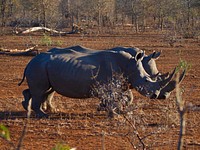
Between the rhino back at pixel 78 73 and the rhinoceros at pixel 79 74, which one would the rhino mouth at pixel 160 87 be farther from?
the rhino back at pixel 78 73

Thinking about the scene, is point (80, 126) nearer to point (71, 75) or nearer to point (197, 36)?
point (71, 75)

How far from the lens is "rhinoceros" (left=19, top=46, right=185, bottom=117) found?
27.9 feet

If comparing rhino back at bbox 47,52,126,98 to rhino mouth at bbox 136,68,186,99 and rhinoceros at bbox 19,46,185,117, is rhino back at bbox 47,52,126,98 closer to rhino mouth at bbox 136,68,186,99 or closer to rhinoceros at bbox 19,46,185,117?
rhinoceros at bbox 19,46,185,117

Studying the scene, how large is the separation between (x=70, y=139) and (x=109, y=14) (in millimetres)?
38583

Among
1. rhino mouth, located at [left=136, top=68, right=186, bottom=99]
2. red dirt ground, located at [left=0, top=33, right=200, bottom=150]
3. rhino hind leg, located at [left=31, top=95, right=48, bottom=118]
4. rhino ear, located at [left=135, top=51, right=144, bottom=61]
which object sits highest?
rhino ear, located at [left=135, top=51, right=144, bottom=61]

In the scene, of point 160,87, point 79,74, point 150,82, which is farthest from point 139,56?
point 79,74

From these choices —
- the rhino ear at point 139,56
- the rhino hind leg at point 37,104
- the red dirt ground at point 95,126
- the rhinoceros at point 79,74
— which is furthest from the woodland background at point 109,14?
the rhino hind leg at point 37,104

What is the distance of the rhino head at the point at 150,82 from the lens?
327 inches

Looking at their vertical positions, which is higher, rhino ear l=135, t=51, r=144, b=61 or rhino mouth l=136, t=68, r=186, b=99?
rhino ear l=135, t=51, r=144, b=61

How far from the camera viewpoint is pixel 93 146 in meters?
6.60

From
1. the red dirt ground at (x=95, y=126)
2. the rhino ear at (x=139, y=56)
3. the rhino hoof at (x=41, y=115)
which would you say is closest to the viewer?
the red dirt ground at (x=95, y=126)

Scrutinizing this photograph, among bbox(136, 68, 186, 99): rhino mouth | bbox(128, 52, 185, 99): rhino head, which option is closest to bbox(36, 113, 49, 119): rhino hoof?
bbox(128, 52, 185, 99): rhino head

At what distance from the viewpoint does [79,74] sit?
28.0 ft

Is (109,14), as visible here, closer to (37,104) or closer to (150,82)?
(37,104)
